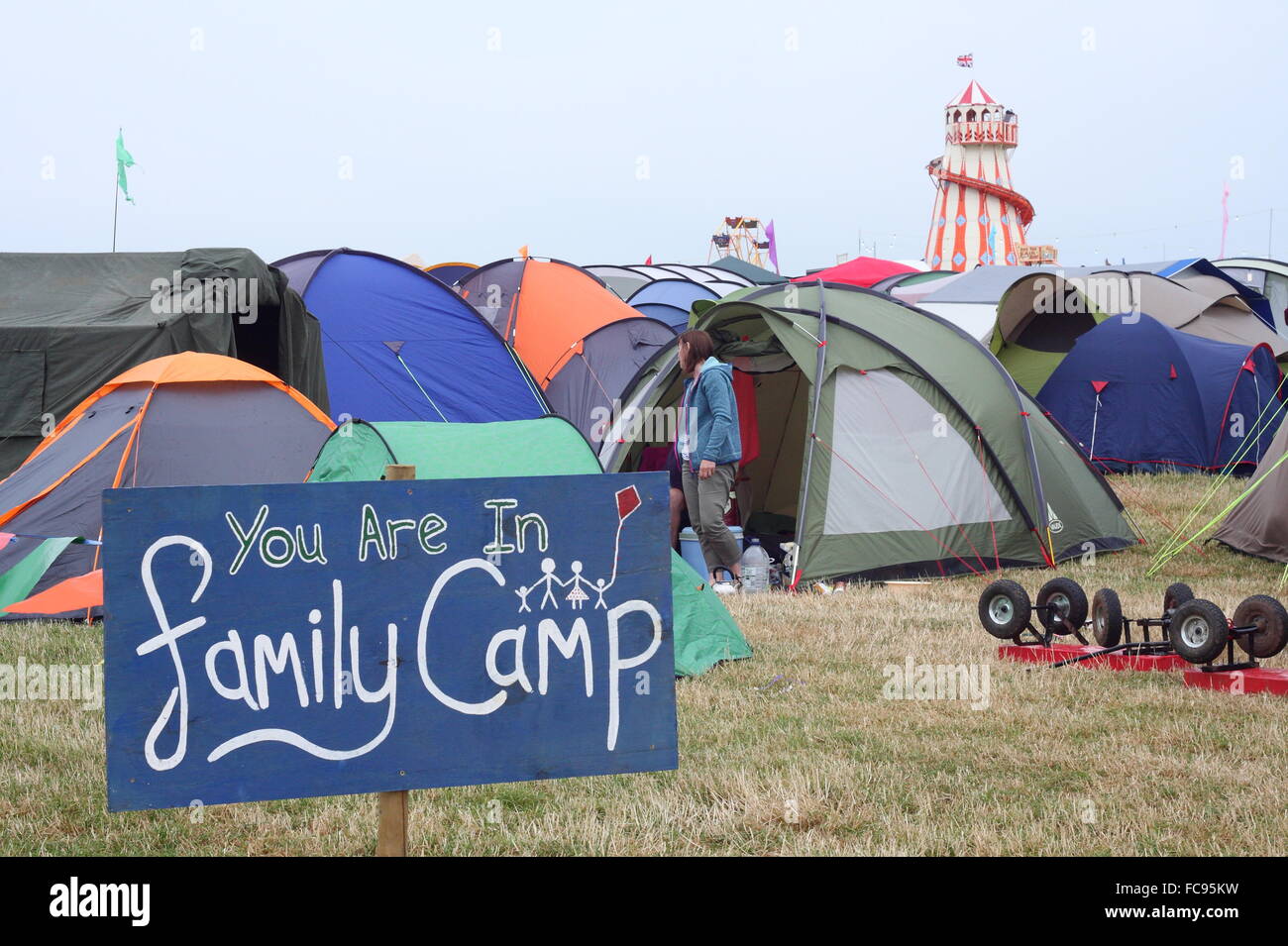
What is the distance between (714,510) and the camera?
7.78 metres

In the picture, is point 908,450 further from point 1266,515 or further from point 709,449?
point 1266,515

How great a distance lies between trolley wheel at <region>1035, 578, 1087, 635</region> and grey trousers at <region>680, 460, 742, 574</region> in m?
2.34

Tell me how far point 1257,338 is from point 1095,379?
4.65 m

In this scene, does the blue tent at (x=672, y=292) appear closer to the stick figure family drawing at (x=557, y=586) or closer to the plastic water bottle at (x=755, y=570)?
the plastic water bottle at (x=755, y=570)

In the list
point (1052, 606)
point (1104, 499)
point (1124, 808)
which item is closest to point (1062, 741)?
point (1124, 808)

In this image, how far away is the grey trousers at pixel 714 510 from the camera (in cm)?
778

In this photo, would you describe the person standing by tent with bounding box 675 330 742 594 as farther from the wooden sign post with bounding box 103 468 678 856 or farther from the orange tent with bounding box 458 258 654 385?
the orange tent with bounding box 458 258 654 385

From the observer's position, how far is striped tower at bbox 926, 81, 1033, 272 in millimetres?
41000

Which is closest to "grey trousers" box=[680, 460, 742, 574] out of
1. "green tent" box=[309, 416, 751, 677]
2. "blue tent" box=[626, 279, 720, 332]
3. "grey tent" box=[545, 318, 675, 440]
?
"green tent" box=[309, 416, 751, 677]
